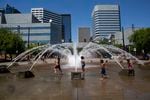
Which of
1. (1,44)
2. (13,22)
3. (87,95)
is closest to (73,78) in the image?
(87,95)

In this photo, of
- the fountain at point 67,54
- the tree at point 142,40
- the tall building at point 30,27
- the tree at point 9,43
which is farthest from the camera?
the tall building at point 30,27

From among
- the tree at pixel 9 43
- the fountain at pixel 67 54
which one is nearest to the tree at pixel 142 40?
the fountain at pixel 67 54

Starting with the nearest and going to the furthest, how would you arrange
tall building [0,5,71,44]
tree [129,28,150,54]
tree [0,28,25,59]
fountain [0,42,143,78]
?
fountain [0,42,143,78], tree [0,28,25,59], tree [129,28,150,54], tall building [0,5,71,44]

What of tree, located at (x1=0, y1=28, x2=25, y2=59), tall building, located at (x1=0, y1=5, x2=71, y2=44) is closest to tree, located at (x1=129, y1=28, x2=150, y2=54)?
tree, located at (x1=0, y1=28, x2=25, y2=59)

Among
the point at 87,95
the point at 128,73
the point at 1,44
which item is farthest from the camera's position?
the point at 1,44

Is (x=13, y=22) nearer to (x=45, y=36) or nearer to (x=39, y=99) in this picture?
(x=45, y=36)

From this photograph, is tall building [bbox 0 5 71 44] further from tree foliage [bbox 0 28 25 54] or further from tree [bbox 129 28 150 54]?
tree [bbox 129 28 150 54]

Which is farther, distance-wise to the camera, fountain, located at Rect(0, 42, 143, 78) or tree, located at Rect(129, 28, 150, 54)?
tree, located at Rect(129, 28, 150, 54)

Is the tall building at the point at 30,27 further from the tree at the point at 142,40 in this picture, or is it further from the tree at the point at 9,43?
the tree at the point at 142,40

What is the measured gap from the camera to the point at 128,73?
2364 cm

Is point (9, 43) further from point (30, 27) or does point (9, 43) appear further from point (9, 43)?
point (30, 27)

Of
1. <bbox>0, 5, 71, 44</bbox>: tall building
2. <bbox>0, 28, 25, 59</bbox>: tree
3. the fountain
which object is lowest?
the fountain

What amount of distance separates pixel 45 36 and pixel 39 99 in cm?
15503

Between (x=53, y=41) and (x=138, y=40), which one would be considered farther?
(x=53, y=41)
